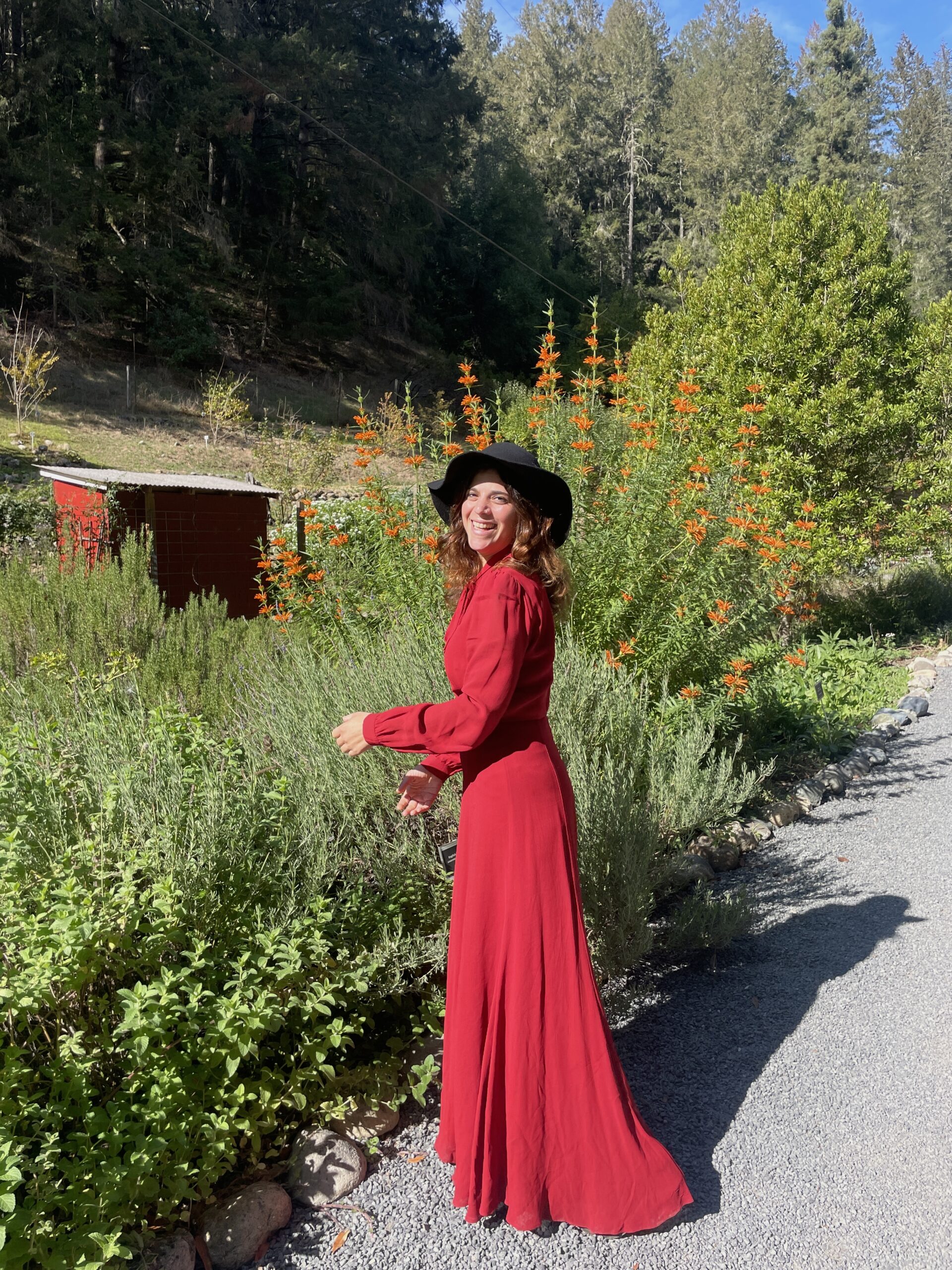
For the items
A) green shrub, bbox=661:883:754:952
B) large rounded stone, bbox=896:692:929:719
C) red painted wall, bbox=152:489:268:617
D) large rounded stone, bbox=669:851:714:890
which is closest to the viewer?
green shrub, bbox=661:883:754:952

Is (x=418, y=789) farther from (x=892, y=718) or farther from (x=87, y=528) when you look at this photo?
(x=892, y=718)

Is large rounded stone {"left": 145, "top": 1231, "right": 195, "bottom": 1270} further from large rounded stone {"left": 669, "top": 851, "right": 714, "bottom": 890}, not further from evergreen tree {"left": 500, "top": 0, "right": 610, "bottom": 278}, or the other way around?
evergreen tree {"left": 500, "top": 0, "right": 610, "bottom": 278}

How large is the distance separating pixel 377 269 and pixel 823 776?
31096 millimetres

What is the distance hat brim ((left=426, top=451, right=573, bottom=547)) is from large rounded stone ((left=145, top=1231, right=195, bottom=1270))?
72.2 inches

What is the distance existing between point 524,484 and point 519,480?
0.02 metres

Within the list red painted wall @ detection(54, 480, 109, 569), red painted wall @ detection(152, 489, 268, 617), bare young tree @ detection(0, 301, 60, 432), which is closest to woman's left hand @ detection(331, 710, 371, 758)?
red painted wall @ detection(54, 480, 109, 569)

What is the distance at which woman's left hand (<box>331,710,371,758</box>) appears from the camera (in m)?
2.03

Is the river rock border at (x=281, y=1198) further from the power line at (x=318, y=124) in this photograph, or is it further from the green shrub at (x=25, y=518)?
the power line at (x=318, y=124)

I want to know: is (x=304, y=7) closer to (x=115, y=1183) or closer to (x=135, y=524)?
(x=135, y=524)

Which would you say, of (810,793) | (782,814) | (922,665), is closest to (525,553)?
(782,814)

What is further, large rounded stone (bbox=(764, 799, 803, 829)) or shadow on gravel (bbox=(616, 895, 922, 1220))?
large rounded stone (bbox=(764, 799, 803, 829))

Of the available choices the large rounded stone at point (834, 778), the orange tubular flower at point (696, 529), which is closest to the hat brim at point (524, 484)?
the orange tubular flower at point (696, 529)

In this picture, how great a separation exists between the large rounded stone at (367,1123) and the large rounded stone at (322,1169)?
3.9 inches

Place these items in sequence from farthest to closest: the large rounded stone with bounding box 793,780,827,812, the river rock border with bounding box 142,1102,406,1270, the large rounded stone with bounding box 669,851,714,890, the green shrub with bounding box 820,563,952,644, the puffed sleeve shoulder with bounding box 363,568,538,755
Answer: the green shrub with bounding box 820,563,952,644 → the large rounded stone with bounding box 793,780,827,812 → the large rounded stone with bounding box 669,851,714,890 → the river rock border with bounding box 142,1102,406,1270 → the puffed sleeve shoulder with bounding box 363,568,538,755
